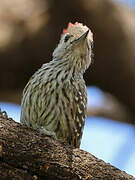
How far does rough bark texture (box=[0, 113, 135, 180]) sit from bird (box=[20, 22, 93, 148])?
0.77 meters

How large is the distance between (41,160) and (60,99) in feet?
4.18

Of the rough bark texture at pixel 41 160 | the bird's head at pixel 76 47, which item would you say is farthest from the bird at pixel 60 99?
the rough bark texture at pixel 41 160

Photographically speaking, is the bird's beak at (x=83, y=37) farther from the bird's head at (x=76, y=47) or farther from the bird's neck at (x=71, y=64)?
the bird's neck at (x=71, y=64)

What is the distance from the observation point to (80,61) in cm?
540

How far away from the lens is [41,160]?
→ 364 cm

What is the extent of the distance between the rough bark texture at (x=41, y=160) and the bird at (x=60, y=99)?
77cm

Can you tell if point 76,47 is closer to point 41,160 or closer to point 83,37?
point 83,37

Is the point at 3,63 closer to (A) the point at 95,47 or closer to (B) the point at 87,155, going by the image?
(A) the point at 95,47

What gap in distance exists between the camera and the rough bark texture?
139 inches

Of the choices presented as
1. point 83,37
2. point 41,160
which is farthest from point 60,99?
point 41,160

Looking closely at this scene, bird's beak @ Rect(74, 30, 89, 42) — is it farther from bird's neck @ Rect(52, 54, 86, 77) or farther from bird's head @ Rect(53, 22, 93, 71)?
bird's neck @ Rect(52, 54, 86, 77)

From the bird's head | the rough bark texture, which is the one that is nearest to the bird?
the bird's head

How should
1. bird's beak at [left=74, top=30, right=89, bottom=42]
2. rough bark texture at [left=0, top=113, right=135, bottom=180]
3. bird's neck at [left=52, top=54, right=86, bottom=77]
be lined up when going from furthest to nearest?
bird's neck at [left=52, top=54, right=86, bottom=77], bird's beak at [left=74, top=30, right=89, bottom=42], rough bark texture at [left=0, top=113, right=135, bottom=180]

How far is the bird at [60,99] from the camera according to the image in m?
4.81
